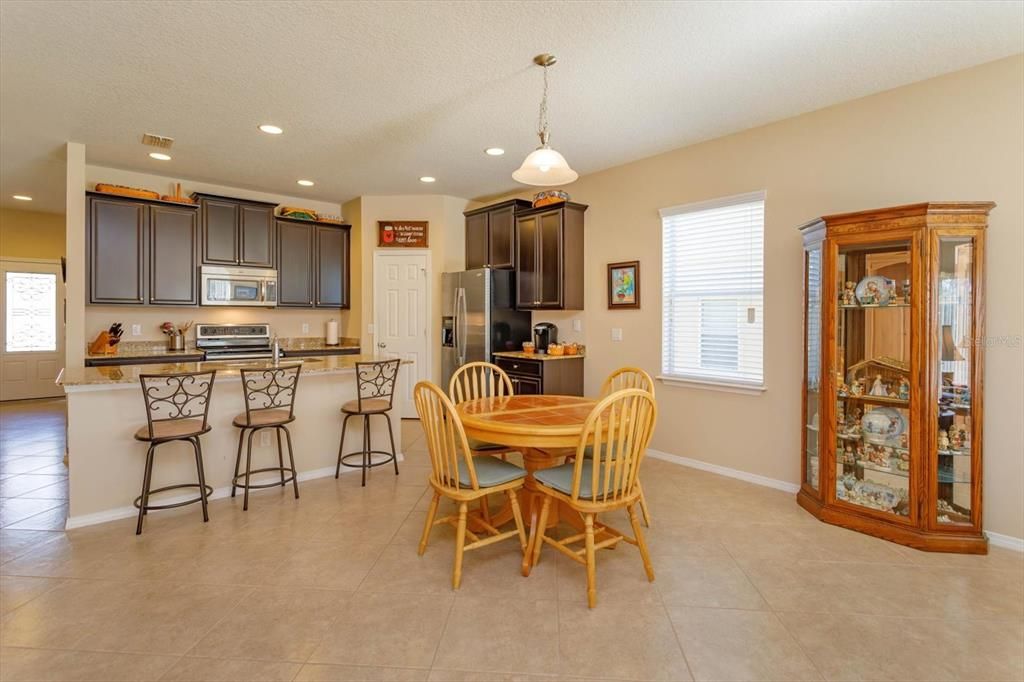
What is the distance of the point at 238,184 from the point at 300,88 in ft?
9.19

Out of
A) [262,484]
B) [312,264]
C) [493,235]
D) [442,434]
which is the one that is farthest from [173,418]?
[493,235]

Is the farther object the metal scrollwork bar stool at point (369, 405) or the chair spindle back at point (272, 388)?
the metal scrollwork bar stool at point (369, 405)

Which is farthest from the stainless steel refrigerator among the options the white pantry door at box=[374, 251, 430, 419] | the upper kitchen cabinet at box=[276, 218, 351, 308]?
the upper kitchen cabinet at box=[276, 218, 351, 308]

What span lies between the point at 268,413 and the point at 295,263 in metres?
2.91

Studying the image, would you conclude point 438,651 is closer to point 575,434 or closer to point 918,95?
point 575,434

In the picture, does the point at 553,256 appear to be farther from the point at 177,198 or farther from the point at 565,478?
the point at 177,198

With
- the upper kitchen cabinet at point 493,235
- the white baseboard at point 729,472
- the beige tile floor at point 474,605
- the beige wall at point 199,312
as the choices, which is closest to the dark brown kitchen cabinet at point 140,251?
the beige wall at point 199,312

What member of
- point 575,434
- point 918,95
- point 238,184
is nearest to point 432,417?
point 575,434

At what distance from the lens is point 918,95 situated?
305 centimetres

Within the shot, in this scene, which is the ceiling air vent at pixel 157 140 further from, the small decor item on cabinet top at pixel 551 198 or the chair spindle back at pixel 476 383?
the small decor item on cabinet top at pixel 551 198

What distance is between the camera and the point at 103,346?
4.79 meters

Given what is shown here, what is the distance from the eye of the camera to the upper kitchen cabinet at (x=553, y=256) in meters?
4.90

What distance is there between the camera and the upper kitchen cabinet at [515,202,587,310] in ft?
16.1

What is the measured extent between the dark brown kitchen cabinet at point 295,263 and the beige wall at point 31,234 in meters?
4.15
